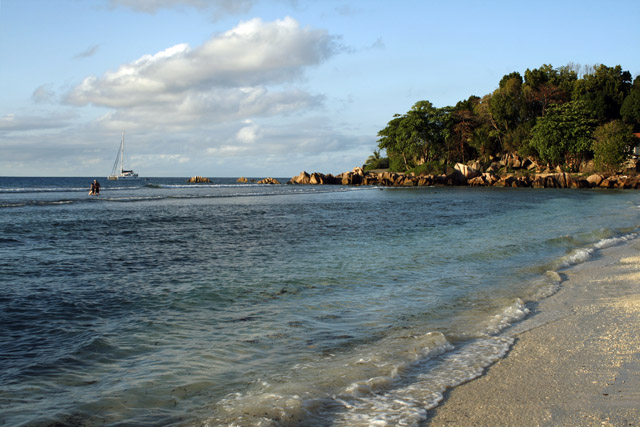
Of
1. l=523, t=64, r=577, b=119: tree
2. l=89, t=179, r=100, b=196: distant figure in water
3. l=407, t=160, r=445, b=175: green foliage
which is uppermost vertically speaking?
l=523, t=64, r=577, b=119: tree

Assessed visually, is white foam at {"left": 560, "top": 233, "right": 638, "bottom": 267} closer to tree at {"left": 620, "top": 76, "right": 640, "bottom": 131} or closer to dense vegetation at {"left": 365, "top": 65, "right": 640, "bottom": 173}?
dense vegetation at {"left": 365, "top": 65, "right": 640, "bottom": 173}

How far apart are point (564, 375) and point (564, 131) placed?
7290 cm

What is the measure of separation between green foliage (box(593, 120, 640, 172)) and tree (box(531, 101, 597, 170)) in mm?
2774

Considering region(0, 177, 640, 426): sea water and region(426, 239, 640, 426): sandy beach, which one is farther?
region(0, 177, 640, 426): sea water

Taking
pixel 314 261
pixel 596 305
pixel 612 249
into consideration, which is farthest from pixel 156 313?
pixel 612 249

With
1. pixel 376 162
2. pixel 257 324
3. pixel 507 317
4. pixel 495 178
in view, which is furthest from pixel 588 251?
pixel 376 162

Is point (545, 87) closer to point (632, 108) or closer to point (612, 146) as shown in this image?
point (632, 108)

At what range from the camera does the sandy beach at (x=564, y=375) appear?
13.5 feet

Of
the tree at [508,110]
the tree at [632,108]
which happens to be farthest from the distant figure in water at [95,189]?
the tree at [632,108]

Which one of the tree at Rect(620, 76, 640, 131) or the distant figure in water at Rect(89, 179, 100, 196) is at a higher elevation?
the tree at Rect(620, 76, 640, 131)

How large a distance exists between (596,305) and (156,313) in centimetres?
801

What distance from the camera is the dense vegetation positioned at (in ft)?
222

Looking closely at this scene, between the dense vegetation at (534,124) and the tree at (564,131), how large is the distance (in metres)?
0.13

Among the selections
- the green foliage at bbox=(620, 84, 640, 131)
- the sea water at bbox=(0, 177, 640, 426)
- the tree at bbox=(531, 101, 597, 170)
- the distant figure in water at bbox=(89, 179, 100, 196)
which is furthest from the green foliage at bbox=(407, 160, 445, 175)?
the sea water at bbox=(0, 177, 640, 426)
